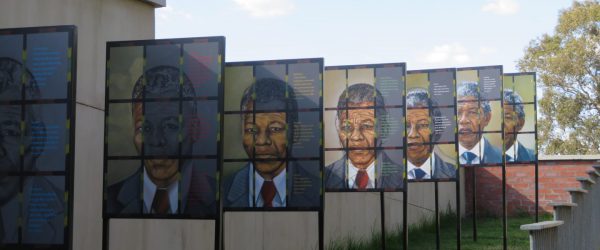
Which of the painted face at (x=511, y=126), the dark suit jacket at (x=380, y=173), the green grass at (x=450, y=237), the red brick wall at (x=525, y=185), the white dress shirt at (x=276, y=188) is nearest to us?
the white dress shirt at (x=276, y=188)

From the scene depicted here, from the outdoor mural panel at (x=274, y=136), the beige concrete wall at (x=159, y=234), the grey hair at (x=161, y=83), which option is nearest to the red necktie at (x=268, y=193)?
the outdoor mural panel at (x=274, y=136)

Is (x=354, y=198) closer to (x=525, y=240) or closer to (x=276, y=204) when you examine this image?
(x=525, y=240)

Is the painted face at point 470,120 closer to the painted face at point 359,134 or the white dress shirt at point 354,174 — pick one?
the painted face at point 359,134

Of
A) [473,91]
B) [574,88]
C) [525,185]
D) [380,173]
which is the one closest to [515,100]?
[473,91]

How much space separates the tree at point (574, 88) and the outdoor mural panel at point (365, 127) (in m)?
25.2

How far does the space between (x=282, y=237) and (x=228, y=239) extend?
729mm

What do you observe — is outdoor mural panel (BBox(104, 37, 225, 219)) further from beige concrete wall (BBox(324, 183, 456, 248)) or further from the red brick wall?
the red brick wall

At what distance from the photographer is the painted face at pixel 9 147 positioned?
5730 millimetres

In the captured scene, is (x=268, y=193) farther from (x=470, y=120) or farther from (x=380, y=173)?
(x=470, y=120)

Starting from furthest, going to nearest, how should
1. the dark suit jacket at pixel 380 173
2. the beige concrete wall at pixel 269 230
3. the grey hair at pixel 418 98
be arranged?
1. the grey hair at pixel 418 98
2. the beige concrete wall at pixel 269 230
3. the dark suit jacket at pixel 380 173

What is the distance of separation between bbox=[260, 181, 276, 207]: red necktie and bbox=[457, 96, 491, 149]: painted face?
5.71 m

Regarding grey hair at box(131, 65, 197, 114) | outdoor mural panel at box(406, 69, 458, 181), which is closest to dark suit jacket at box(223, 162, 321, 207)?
grey hair at box(131, 65, 197, 114)

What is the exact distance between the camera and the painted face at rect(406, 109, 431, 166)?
1109cm

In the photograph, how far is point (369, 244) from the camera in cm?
1214
